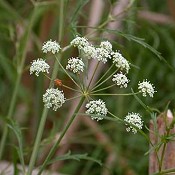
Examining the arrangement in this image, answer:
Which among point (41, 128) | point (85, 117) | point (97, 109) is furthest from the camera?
point (85, 117)

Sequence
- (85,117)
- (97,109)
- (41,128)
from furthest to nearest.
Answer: (85,117), (41,128), (97,109)

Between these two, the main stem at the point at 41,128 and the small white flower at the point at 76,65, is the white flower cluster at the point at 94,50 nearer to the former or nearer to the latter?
the small white flower at the point at 76,65

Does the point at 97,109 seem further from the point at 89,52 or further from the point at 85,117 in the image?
the point at 85,117

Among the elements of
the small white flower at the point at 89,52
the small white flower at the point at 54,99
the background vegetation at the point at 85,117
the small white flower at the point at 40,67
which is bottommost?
the small white flower at the point at 54,99

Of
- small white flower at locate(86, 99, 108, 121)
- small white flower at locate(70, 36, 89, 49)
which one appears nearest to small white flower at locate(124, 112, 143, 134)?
small white flower at locate(86, 99, 108, 121)

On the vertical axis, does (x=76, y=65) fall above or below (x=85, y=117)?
below

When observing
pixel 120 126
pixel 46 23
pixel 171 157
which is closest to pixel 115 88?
pixel 120 126

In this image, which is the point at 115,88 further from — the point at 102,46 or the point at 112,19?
the point at 102,46

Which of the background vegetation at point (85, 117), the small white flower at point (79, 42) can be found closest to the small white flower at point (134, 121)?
the small white flower at point (79, 42)

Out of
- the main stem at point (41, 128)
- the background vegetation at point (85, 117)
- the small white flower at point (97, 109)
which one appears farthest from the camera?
the background vegetation at point (85, 117)

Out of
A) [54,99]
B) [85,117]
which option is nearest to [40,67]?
[54,99]

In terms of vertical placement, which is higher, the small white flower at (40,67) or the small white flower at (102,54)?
the small white flower at (102,54)
